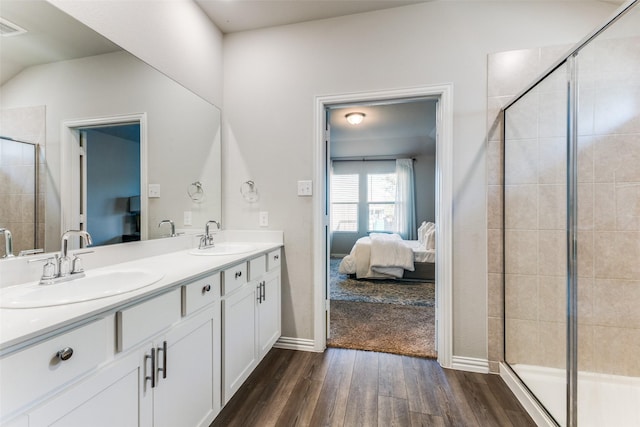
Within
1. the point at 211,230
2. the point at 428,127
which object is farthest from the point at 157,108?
the point at 428,127

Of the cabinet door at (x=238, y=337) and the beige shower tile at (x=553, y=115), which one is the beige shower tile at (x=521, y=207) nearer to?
the beige shower tile at (x=553, y=115)

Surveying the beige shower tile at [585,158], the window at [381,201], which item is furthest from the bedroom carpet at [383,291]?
the window at [381,201]

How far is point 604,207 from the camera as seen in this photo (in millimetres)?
1438

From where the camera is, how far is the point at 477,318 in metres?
1.92

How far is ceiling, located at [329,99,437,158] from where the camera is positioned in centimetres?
384

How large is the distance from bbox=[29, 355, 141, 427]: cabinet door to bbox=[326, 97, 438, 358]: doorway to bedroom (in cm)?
155

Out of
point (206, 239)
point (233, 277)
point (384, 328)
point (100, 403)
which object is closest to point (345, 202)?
point (384, 328)

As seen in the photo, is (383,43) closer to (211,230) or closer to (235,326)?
(211,230)

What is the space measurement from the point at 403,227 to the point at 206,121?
4.94 metres

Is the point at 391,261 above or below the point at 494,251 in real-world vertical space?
below

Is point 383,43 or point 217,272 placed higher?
point 383,43

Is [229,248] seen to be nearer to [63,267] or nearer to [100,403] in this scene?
[63,267]

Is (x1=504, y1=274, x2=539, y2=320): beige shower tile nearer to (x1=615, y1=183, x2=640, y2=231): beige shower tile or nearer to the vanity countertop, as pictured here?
(x1=615, y1=183, x2=640, y2=231): beige shower tile

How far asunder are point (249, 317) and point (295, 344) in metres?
0.69
